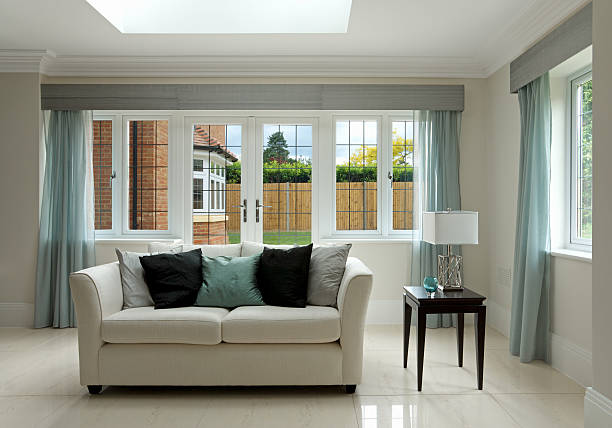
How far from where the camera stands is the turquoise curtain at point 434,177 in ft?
15.0

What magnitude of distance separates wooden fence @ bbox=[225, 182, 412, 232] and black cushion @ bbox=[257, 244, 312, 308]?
140cm

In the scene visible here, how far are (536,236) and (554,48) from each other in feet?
4.32

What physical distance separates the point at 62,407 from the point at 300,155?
3033 mm

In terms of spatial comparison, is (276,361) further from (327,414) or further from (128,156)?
(128,156)

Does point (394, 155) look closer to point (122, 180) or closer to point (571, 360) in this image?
point (571, 360)

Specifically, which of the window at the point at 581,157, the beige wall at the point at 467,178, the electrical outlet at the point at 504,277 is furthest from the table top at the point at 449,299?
the beige wall at the point at 467,178

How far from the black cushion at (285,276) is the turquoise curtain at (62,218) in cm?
217

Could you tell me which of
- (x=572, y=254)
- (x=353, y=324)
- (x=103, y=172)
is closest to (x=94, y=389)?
(x=353, y=324)

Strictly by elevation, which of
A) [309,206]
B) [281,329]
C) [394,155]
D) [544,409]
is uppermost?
[394,155]

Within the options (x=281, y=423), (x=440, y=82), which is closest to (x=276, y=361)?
(x=281, y=423)

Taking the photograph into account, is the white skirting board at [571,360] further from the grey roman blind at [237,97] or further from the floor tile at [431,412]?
the grey roman blind at [237,97]

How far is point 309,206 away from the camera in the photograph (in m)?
4.89

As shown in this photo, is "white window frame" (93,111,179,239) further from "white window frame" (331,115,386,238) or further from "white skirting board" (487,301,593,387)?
"white skirting board" (487,301,593,387)

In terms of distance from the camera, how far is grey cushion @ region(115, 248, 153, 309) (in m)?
3.26
